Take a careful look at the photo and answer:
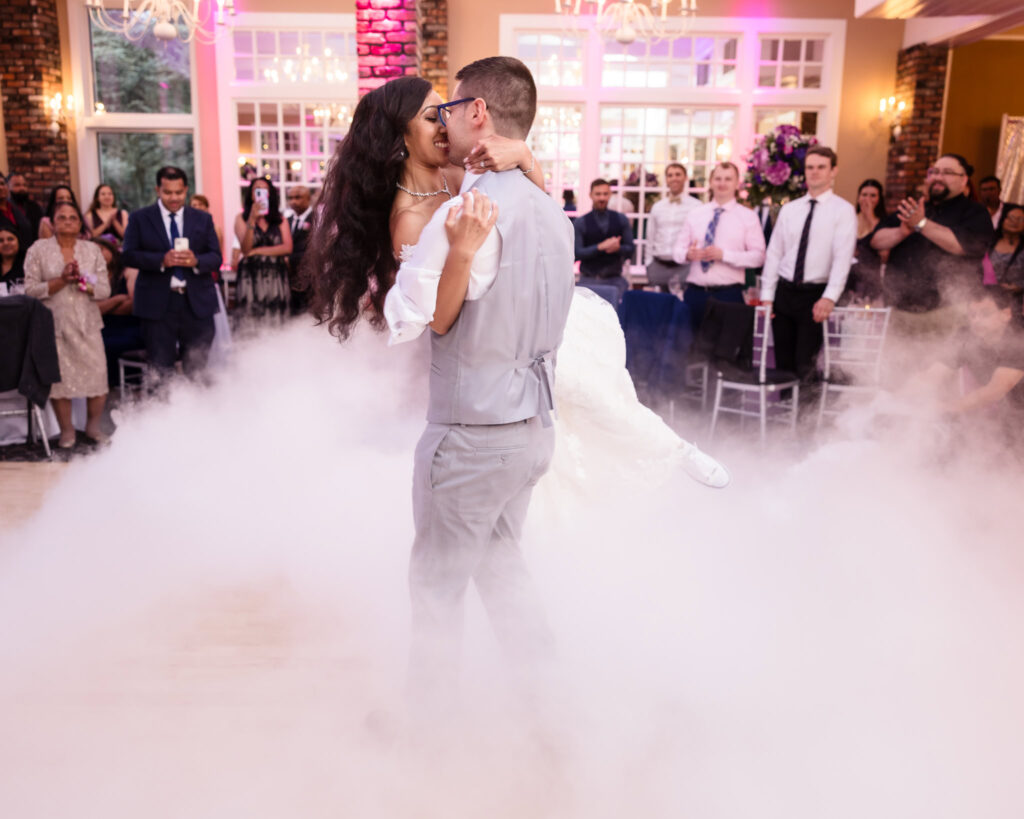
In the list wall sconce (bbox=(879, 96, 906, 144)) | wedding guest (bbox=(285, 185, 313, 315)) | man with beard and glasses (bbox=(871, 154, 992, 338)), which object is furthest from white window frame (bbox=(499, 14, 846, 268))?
man with beard and glasses (bbox=(871, 154, 992, 338))

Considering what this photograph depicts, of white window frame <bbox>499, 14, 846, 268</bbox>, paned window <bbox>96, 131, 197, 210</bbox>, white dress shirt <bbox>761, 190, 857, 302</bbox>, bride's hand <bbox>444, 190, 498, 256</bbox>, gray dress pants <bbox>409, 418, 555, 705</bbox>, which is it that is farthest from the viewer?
paned window <bbox>96, 131, 197, 210</bbox>

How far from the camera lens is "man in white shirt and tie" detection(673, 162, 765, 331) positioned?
6.12m

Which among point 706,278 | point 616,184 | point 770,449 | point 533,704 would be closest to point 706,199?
point 616,184

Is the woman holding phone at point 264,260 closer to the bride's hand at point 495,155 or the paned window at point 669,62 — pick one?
the paned window at point 669,62

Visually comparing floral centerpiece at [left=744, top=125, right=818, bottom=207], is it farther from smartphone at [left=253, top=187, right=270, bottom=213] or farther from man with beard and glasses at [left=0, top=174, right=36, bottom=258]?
man with beard and glasses at [left=0, top=174, right=36, bottom=258]

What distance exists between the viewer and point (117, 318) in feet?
21.0

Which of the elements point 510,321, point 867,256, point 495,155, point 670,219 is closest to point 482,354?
point 510,321

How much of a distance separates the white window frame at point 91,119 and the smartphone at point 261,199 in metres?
3.44

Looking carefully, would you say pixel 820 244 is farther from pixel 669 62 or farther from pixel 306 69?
pixel 306 69

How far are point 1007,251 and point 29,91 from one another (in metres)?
9.36

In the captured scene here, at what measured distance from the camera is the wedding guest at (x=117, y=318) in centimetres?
614

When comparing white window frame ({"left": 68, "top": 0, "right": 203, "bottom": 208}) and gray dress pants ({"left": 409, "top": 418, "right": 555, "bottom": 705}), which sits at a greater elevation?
white window frame ({"left": 68, "top": 0, "right": 203, "bottom": 208})

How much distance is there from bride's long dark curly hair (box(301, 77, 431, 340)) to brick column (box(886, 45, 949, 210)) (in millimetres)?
8504

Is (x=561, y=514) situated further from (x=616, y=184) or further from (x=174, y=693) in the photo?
(x=616, y=184)
